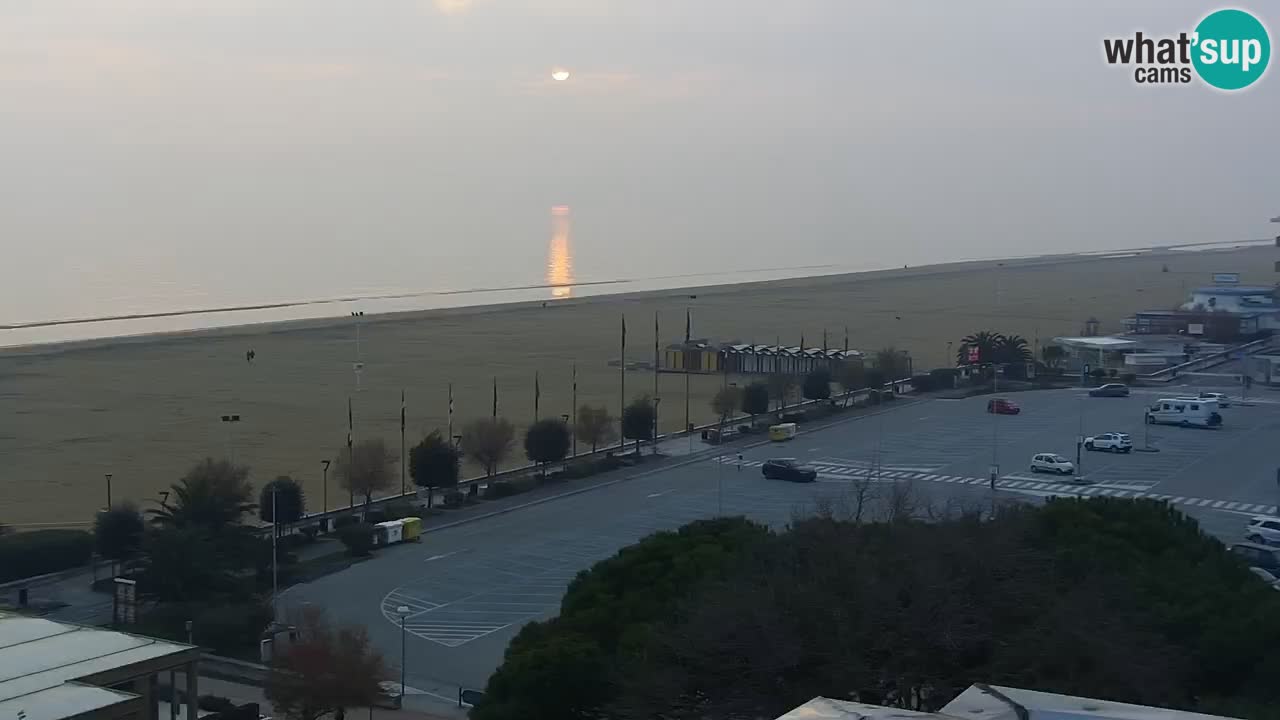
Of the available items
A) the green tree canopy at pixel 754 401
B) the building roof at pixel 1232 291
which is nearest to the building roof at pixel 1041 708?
the green tree canopy at pixel 754 401

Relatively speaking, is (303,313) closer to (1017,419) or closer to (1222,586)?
(1017,419)

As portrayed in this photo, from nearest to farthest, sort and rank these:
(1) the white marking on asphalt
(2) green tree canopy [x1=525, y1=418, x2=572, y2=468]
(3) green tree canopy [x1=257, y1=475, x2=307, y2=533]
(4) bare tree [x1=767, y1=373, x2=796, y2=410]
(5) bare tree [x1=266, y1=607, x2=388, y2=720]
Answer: (5) bare tree [x1=266, y1=607, x2=388, y2=720], (1) the white marking on asphalt, (3) green tree canopy [x1=257, y1=475, x2=307, y2=533], (2) green tree canopy [x1=525, y1=418, x2=572, y2=468], (4) bare tree [x1=767, y1=373, x2=796, y2=410]

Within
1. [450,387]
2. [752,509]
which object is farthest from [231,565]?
[450,387]

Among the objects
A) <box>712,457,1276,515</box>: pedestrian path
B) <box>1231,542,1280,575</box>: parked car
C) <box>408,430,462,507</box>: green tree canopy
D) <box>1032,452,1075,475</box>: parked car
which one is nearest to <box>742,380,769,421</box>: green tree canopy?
<box>712,457,1276,515</box>: pedestrian path

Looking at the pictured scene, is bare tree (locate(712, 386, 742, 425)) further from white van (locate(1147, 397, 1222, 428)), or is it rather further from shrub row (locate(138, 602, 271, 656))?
shrub row (locate(138, 602, 271, 656))

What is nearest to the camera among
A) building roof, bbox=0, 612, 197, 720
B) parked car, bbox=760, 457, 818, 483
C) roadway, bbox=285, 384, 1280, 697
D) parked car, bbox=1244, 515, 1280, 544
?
building roof, bbox=0, 612, 197, 720

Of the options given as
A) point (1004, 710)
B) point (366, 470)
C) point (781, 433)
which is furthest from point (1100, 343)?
point (1004, 710)

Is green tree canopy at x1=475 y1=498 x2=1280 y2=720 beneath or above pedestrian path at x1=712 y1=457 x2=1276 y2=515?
above
